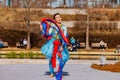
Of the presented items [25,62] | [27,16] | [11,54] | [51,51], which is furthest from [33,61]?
[27,16]

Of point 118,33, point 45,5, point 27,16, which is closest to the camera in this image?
point 27,16

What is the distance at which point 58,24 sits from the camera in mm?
11922

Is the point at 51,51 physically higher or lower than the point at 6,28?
higher

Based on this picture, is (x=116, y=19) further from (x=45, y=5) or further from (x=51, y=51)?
(x=51, y=51)

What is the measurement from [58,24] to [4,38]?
26923 mm

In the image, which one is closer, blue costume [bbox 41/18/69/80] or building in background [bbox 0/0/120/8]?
blue costume [bbox 41/18/69/80]

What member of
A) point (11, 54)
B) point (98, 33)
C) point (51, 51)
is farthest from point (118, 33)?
point (51, 51)

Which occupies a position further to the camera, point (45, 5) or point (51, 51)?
point (45, 5)

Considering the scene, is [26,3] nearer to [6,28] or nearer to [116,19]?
[6,28]

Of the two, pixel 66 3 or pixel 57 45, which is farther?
pixel 66 3

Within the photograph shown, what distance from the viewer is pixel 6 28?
40.4 m

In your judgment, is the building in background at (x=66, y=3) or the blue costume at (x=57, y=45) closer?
the blue costume at (x=57, y=45)

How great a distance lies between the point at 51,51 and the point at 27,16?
25.0 metres

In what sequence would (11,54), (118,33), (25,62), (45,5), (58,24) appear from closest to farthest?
(58,24)
(25,62)
(11,54)
(118,33)
(45,5)
